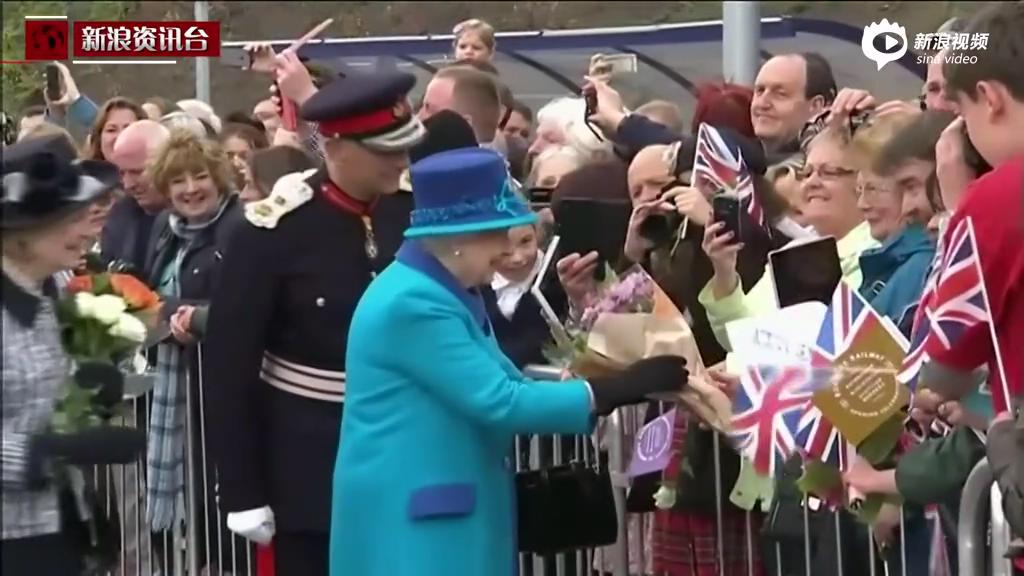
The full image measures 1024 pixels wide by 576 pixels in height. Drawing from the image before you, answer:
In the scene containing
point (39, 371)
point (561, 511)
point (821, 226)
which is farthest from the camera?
point (821, 226)

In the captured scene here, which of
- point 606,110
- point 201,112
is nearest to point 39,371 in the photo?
point 606,110

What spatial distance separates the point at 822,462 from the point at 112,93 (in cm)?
545

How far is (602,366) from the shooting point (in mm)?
4547

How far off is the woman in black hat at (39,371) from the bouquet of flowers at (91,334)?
0.04 metres

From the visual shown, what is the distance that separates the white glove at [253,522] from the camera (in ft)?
16.1

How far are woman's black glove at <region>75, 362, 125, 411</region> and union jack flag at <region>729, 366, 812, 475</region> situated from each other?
1.45 m

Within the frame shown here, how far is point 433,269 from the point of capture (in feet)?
14.5

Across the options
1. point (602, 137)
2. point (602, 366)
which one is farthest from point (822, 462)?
point (602, 137)

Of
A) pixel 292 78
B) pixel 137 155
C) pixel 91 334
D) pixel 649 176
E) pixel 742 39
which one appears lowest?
pixel 91 334

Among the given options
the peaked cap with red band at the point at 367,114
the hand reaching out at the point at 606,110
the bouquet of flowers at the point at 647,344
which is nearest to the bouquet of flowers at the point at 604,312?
the bouquet of flowers at the point at 647,344

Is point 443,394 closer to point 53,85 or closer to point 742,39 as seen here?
point 53,85

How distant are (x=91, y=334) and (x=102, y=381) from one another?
18 cm

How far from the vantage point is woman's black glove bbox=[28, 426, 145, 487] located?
13.6 ft

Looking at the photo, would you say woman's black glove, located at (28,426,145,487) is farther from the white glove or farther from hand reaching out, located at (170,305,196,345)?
hand reaching out, located at (170,305,196,345)
